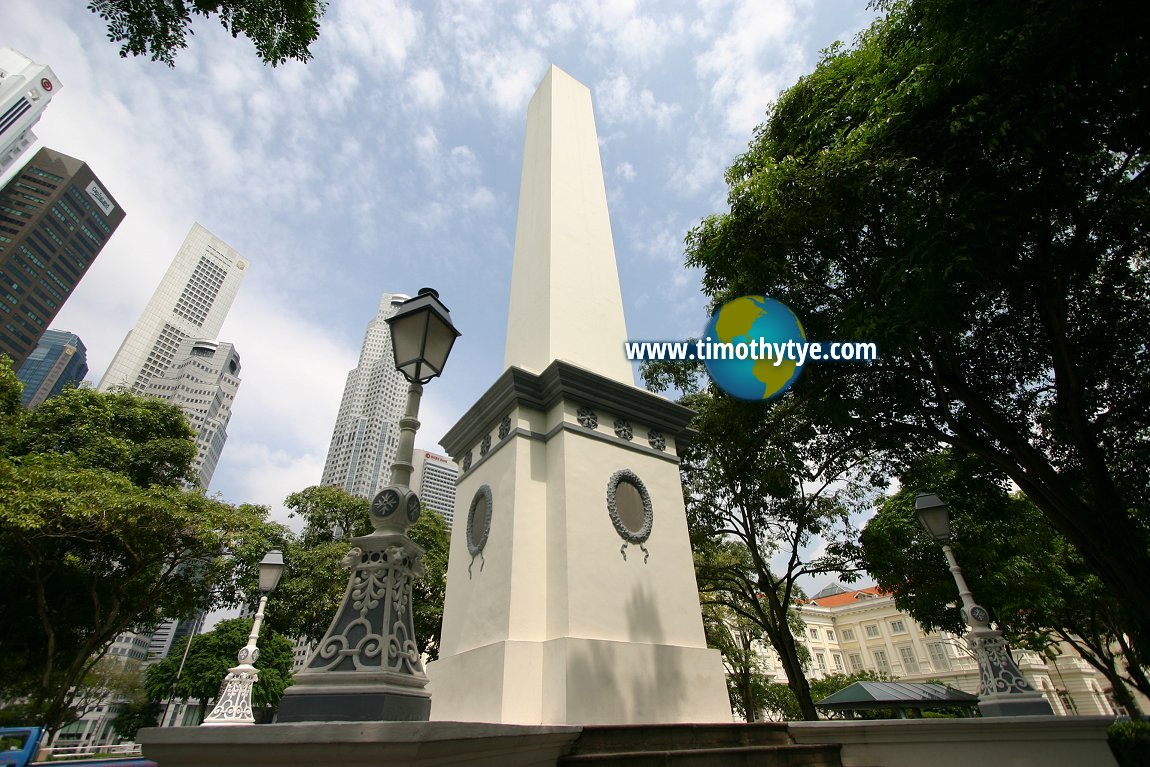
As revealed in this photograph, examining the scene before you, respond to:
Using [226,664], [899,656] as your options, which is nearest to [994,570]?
[226,664]

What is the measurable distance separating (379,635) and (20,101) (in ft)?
305

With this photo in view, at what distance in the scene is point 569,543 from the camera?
20.5ft

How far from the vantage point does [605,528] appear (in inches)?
263

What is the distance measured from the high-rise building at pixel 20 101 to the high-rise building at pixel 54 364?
2116 inches

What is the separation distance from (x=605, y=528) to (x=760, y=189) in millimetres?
5382

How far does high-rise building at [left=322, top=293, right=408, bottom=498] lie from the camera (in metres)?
60.3

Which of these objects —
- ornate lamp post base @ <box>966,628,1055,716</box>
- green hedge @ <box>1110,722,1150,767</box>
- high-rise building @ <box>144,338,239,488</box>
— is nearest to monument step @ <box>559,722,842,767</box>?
ornate lamp post base @ <box>966,628,1055,716</box>

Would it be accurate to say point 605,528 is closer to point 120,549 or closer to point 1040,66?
point 1040,66

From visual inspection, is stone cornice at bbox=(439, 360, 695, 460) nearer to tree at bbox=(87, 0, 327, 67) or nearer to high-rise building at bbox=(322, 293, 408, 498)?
tree at bbox=(87, 0, 327, 67)

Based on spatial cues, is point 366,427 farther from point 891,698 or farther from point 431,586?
point 891,698

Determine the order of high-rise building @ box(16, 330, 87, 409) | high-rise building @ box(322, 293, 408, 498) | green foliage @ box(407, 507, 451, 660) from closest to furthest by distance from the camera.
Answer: green foliage @ box(407, 507, 451, 660) → high-rise building @ box(322, 293, 408, 498) → high-rise building @ box(16, 330, 87, 409)

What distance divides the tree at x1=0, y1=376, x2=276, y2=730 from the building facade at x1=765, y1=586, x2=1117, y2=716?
3610 centimetres

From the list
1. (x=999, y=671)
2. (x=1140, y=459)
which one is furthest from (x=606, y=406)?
(x=1140, y=459)

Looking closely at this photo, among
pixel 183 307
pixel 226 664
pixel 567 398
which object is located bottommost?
pixel 226 664
